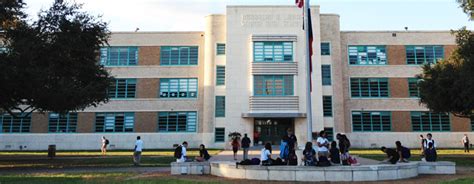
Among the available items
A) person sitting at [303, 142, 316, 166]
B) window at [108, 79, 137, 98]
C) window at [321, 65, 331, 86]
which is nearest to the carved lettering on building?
window at [321, 65, 331, 86]

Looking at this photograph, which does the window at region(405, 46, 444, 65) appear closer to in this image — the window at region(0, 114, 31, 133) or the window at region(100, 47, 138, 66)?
the window at region(100, 47, 138, 66)

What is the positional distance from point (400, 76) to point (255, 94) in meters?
15.3

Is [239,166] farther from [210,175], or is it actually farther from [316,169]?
[316,169]

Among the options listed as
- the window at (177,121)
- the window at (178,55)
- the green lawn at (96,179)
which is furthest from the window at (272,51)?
the green lawn at (96,179)

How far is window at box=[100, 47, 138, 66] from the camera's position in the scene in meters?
41.1

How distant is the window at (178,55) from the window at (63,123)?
34.9ft

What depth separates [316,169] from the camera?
13.2 m

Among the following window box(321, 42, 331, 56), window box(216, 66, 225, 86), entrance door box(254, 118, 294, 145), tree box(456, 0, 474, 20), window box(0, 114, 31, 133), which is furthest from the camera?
window box(0, 114, 31, 133)

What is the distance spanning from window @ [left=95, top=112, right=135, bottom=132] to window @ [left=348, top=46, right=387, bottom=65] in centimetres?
2337

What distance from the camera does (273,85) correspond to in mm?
37188

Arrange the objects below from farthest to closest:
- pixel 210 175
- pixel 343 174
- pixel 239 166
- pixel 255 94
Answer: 1. pixel 255 94
2. pixel 210 175
3. pixel 239 166
4. pixel 343 174

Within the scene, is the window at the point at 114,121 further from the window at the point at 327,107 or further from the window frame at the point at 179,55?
the window at the point at 327,107

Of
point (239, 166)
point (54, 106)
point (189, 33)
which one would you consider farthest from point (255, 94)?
point (239, 166)

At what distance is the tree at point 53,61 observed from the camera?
18.1 metres
